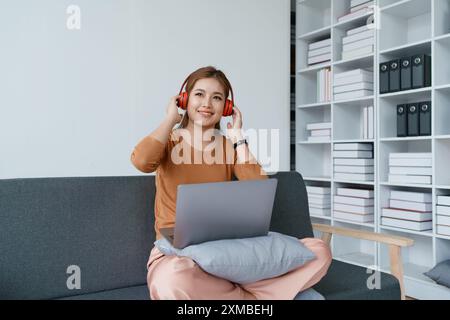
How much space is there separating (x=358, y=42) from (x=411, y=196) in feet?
3.93

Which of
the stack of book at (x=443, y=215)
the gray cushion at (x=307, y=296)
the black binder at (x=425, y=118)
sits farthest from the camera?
the black binder at (x=425, y=118)

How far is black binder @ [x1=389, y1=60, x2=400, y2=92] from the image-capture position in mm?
2816

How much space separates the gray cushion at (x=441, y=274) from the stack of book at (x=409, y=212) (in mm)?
254

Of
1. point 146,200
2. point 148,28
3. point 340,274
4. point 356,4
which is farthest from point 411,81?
point 146,200

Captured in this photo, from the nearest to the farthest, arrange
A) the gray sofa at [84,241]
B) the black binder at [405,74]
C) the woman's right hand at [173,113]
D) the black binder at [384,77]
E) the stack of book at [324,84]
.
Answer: the gray sofa at [84,241] < the woman's right hand at [173,113] < the black binder at [405,74] < the black binder at [384,77] < the stack of book at [324,84]

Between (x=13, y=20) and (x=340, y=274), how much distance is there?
2169 mm

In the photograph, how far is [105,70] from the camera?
262 centimetres

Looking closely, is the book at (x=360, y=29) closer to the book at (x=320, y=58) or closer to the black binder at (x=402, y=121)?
the book at (x=320, y=58)

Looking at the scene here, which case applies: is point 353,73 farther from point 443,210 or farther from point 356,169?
point 443,210

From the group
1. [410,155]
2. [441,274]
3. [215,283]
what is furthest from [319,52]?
[215,283]

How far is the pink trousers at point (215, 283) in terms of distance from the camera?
4.11 feet

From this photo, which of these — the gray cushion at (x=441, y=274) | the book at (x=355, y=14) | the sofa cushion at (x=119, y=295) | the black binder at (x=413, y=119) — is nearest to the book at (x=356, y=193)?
the black binder at (x=413, y=119)
